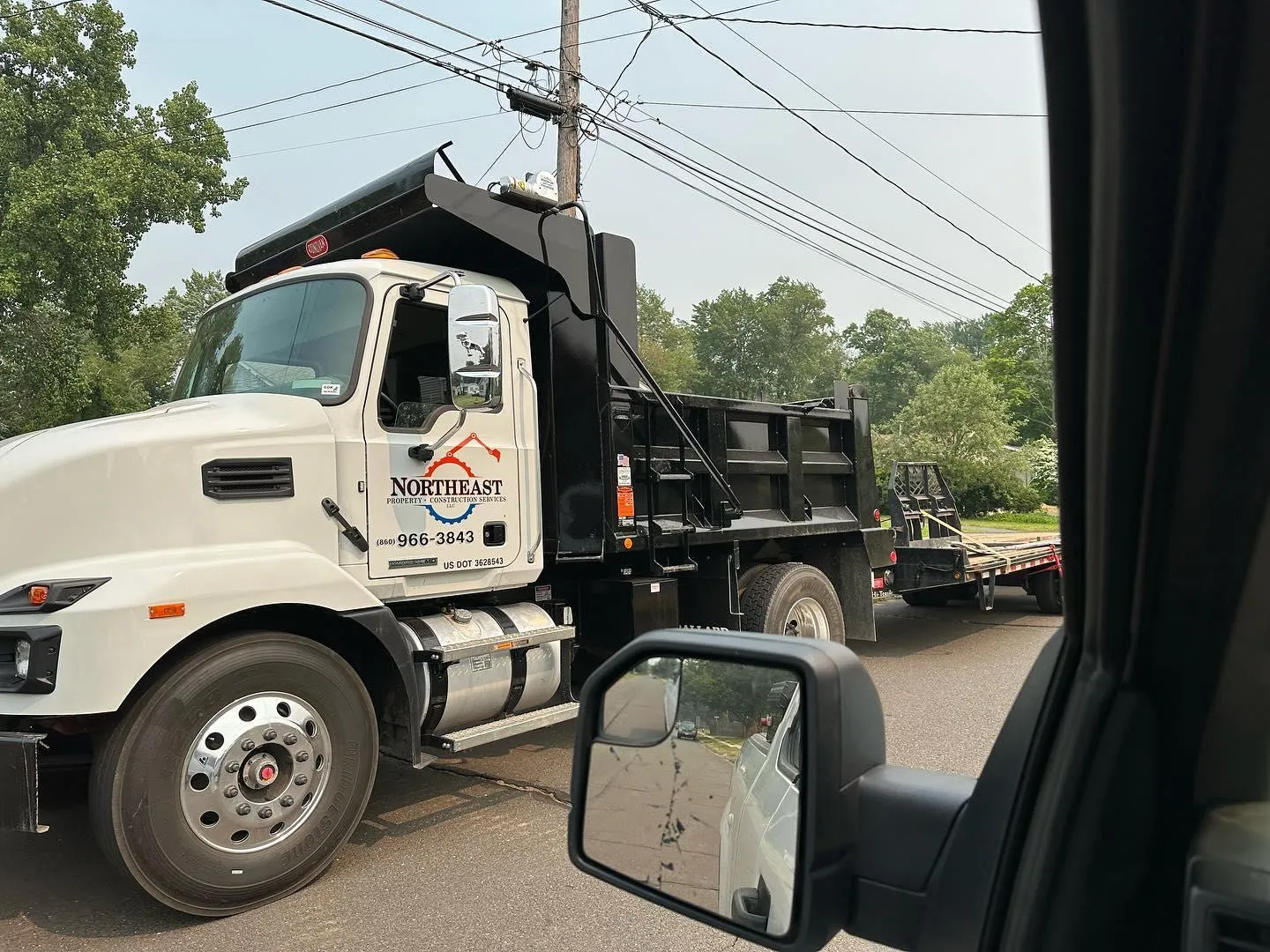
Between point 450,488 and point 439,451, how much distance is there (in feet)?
0.68

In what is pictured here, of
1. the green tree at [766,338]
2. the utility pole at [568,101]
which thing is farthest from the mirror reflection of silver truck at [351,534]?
the green tree at [766,338]

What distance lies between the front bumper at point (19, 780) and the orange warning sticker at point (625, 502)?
9.85 feet

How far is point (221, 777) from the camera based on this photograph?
11.8 feet

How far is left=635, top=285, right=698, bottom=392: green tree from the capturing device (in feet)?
195

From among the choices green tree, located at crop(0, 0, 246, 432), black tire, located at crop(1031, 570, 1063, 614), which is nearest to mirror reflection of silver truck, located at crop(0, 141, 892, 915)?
black tire, located at crop(1031, 570, 1063, 614)

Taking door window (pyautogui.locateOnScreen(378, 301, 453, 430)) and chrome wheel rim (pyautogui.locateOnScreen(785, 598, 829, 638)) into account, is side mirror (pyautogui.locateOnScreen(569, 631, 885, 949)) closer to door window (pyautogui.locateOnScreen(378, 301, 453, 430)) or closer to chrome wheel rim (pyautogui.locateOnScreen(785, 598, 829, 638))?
door window (pyautogui.locateOnScreen(378, 301, 453, 430))

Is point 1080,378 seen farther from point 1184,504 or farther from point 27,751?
point 27,751

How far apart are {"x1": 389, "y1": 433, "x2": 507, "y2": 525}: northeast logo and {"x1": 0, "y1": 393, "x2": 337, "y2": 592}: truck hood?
1.34 feet

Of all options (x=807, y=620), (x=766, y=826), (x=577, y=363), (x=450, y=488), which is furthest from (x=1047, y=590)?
(x=766, y=826)

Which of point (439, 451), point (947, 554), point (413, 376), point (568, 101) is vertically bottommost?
point (947, 554)

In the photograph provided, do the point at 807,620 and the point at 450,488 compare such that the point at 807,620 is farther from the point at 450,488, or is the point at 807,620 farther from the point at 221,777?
the point at 221,777

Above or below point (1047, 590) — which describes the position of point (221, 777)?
above

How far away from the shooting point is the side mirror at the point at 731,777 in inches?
47.0

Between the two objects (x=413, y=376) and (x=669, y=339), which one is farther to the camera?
(x=669, y=339)
